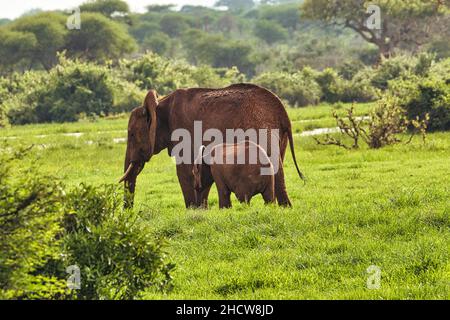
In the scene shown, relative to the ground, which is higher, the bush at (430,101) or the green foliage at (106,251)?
the green foliage at (106,251)

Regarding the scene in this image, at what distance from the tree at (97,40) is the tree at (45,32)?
1264 millimetres

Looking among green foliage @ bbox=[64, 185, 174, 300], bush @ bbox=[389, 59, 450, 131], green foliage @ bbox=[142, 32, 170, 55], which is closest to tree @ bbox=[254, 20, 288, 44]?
green foliage @ bbox=[142, 32, 170, 55]

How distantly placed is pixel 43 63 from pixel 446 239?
5269cm

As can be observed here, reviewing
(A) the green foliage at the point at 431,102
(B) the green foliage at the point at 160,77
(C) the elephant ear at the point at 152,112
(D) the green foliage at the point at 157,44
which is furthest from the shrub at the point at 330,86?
(D) the green foliage at the point at 157,44

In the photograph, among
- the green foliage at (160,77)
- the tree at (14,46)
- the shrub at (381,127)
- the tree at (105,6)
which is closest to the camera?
the shrub at (381,127)

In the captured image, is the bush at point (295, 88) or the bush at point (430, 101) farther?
the bush at point (295, 88)

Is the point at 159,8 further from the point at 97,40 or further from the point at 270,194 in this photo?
the point at 270,194

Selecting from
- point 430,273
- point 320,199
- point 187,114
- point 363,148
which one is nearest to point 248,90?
point 187,114

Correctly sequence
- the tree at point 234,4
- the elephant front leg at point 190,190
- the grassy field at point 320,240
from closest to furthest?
the grassy field at point 320,240
the elephant front leg at point 190,190
the tree at point 234,4

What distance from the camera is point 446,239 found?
8.60 m

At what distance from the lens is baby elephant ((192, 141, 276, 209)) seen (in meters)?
10.3

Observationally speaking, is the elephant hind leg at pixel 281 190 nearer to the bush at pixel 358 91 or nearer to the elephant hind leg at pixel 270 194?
the elephant hind leg at pixel 270 194

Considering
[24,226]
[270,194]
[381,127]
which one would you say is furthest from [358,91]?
[24,226]

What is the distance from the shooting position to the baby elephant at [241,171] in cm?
1026
